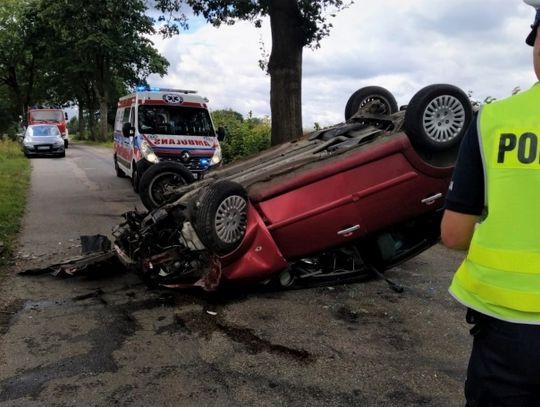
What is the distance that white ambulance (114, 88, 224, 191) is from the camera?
11.5m

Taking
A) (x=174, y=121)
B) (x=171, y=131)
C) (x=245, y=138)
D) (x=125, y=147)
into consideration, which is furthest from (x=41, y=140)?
(x=171, y=131)

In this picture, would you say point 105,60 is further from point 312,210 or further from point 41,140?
point 312,210

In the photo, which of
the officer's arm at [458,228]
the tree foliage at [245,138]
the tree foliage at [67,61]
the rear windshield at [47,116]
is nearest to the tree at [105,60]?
the tree foliage at [67,61]

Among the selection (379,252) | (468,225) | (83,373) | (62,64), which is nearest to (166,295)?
(83,373)

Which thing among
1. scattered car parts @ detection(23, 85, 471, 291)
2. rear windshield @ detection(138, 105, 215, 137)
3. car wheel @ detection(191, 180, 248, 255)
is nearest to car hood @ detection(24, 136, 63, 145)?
rear windshield @ detection(138, 105, 215, 137)

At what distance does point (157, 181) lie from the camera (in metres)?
6.55

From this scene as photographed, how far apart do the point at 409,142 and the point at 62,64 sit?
127 ft

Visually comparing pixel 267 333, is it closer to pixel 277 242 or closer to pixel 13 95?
pixel 277 242

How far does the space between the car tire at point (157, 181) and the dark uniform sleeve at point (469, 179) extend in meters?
5.01

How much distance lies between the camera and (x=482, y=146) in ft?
5.32

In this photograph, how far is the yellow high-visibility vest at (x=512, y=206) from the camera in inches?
60.9

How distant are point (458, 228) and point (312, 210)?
3310 millimetres

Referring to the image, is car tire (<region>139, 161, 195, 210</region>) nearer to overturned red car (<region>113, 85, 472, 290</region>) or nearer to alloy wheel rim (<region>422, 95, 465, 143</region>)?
overturned red car (<region>113, 85, 472, 290</region>)

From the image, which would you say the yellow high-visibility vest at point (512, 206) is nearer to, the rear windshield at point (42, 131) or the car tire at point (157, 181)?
the car tire at point (157, 181)
